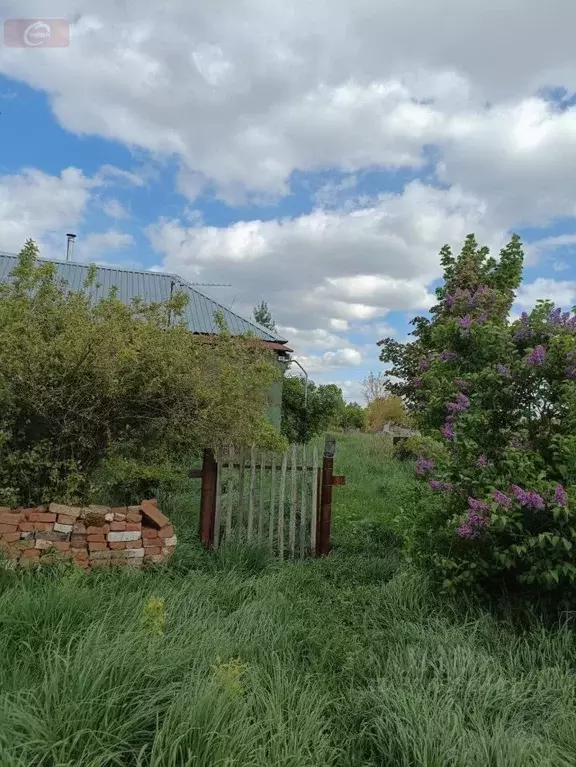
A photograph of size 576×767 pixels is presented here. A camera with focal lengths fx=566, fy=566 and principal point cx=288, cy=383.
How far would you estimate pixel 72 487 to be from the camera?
469 centimetres

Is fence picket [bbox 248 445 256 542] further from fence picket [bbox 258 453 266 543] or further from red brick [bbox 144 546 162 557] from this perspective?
red brick [bbox 144 546 162 557]

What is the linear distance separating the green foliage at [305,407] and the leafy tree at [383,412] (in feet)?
33.8

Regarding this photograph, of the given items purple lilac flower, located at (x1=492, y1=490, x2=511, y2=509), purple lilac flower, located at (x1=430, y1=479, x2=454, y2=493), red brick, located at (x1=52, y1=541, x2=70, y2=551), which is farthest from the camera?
red brick, located at (x1=52, y1=541, x2=70, y2=551)

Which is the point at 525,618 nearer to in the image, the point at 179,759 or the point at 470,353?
the point at 470,353

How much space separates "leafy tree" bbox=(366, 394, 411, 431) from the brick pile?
64.5ft

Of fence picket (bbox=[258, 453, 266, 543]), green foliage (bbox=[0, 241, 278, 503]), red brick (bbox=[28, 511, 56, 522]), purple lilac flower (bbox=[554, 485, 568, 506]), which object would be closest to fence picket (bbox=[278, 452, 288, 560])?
fence picket (bbox=[258, 453, 266, 543])

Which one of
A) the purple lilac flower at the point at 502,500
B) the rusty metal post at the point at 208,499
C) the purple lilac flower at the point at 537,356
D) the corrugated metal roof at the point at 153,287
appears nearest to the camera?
the purple lilac flower at the point at 502,500

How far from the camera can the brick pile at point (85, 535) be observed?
14.4ft

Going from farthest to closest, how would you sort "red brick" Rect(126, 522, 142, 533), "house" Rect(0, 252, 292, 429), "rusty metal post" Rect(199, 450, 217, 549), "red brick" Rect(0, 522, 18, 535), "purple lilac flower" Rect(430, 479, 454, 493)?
1. "house" Rect(0, 252, 292, 429)
2. "rusty metal post" Rect(199, 450, 217, 549)
3. "red brick" Rect(126, 522, 142, 533)
4. "red brick" Rect(0, 522, 18, 535)
5. "purple lilac flower" Rect(430, 479, 454, 493)

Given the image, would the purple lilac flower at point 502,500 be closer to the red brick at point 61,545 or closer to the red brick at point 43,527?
the red brick at point 61,545

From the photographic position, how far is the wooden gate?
5.71 m

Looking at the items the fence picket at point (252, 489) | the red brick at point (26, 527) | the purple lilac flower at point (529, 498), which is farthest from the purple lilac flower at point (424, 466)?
the red brick at point (26, 527)

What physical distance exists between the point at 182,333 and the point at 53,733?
12.2 feet

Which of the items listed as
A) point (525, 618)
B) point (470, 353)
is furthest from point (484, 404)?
point (525, 618)
